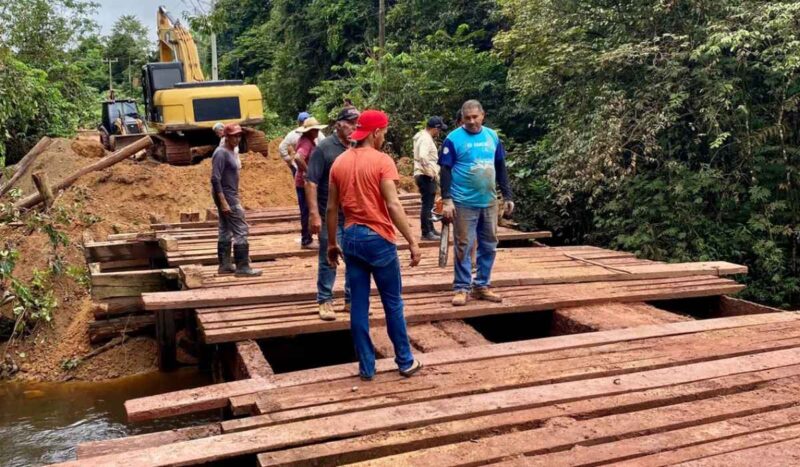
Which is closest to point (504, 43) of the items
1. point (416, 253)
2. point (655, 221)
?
point (655, 221)

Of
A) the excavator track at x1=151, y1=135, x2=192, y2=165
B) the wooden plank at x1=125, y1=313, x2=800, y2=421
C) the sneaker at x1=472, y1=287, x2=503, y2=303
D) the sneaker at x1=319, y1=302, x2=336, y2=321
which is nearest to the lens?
the wooden plank at x1=125, y1=313, x2=800, y2=421

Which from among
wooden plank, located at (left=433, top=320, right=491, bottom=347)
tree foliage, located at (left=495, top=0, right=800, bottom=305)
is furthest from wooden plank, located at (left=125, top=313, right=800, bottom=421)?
tree foliage, located at (left=495, top=0, right=800, bottom=305)

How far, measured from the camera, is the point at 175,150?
55.1 ft

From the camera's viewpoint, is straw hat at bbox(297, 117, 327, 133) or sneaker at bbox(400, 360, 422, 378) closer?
sneaker at bbox(400, 360, 422, 378)

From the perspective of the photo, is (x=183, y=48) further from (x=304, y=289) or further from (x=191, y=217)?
(x=304, y=289)

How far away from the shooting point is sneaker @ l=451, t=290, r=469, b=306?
634 centimetres

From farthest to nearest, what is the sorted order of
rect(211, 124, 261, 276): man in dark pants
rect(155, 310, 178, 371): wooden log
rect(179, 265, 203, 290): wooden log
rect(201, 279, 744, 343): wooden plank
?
rect(155, 310, 178, 371): wooden log, rect(211, 124, 261, 276): man in dark pants, rect(179, 265, 203, 290): wooden log, rect(201, 279, 744, 343): wooden plank

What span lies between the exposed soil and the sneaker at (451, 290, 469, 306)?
4.63 metres

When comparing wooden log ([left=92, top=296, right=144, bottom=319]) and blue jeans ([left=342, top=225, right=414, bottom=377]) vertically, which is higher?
blue jeans ([left=342, top=225, right=414, bottom=377])

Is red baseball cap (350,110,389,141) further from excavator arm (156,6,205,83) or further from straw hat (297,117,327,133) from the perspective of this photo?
excavator arm (156,6,205,83)

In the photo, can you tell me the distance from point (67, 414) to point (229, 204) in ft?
9.54

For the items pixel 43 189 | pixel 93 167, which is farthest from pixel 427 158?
pixel 93 167

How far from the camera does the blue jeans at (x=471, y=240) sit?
6.18m

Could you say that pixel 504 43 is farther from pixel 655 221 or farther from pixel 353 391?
pixel 353 391
